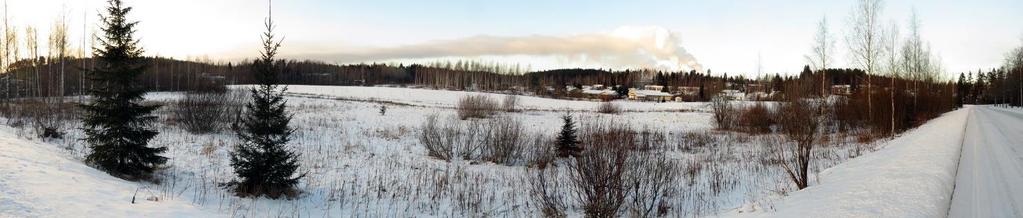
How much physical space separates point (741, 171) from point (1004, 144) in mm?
8274

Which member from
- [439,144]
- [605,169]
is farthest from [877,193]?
[439,144]

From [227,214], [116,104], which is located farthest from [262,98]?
[116,104]

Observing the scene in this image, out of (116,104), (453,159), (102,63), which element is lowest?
(453,159)

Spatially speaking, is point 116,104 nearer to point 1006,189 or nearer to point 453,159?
point 453,159

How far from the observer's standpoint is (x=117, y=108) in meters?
10.2

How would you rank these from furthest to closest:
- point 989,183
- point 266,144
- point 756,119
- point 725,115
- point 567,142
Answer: point 725,115 → point 756,119 → point 567,142 → point 266,144 → point 989,183

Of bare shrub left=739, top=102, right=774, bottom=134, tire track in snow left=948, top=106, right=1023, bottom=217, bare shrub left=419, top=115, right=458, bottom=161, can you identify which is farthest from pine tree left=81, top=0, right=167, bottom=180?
bare shrub left=739, top=102, right=774, bottom=134

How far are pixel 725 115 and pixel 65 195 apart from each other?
106 ft

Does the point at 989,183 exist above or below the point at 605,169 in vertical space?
below

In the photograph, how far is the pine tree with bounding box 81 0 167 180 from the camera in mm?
10055

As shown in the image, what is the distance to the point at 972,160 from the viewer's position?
11539mm

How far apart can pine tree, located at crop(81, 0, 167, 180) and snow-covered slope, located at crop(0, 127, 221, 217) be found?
1298mm

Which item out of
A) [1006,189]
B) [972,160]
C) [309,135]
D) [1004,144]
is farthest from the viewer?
[309,135]

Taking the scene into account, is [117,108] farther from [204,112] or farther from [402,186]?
[204,112]
